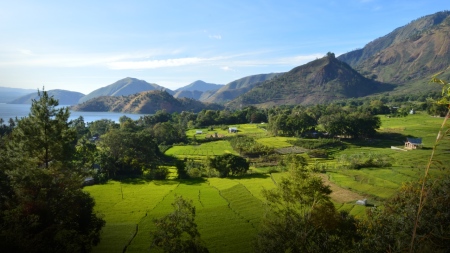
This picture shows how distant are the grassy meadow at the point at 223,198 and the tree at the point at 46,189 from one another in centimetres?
480

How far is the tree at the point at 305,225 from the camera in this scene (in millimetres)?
17281

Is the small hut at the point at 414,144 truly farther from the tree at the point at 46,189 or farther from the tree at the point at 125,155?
the tree at the point at 46,189

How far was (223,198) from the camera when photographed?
38.6 meters

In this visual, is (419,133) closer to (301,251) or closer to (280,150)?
(280,150)

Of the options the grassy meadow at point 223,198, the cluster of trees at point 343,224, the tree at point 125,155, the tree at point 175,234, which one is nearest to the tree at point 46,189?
the tree at point 175,234

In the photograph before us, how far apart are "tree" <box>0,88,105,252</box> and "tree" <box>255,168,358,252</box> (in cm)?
1170

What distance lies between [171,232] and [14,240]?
8153 mm

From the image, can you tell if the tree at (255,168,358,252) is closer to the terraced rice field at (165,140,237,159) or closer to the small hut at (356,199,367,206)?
the small hut at (356,199,367,206)

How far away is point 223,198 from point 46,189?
23.0m

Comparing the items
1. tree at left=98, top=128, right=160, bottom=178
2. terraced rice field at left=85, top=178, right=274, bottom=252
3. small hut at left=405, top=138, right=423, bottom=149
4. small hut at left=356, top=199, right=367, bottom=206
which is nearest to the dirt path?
small hut at left=356, top=199, right=367, bottom=206

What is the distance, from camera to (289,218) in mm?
19625

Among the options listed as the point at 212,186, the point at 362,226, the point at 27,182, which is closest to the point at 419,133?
the point at 212,186

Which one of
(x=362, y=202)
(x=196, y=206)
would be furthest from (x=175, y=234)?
(x=362, y=202)

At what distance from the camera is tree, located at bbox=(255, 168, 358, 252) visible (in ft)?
56.7
